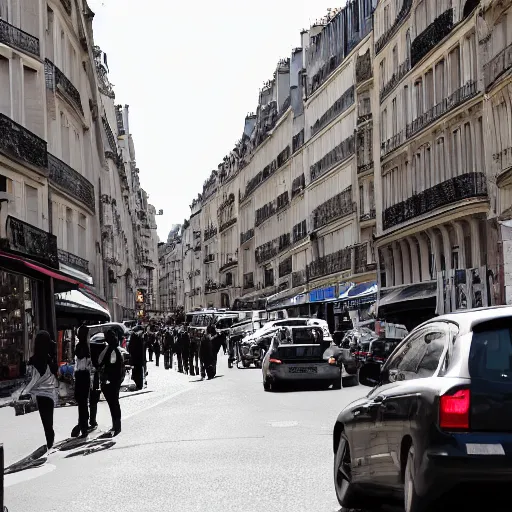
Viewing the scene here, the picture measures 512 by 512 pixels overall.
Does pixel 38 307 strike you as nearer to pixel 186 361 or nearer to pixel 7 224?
pixel 7 224

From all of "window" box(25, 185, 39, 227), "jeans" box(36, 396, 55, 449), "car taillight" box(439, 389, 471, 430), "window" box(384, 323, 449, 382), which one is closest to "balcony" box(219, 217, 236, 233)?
"window" box(25, 185, 39, 227)

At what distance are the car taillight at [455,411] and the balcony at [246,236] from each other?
103 m

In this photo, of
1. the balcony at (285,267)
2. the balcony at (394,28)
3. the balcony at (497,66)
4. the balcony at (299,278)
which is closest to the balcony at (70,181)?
the balcony at (497,66)

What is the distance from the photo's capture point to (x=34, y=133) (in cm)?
3806

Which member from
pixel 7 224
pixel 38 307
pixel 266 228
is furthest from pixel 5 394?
pixel 266 228

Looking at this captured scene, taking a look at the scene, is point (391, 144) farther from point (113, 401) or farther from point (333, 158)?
point (113, 401)

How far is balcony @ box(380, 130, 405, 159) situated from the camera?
184ft

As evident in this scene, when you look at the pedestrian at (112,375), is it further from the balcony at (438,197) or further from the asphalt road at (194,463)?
the balcony at (438,197)

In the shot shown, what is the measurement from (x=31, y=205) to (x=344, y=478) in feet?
95.4

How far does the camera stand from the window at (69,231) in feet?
152

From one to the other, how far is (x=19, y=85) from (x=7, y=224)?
182 inches

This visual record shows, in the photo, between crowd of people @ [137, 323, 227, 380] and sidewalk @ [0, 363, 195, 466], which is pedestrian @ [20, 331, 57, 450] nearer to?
sidewalk @ [0, 363, 195, 466]

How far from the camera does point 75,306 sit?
1508 inches

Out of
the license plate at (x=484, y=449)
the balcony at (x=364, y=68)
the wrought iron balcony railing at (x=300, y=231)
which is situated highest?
the balcony at (x=364, y=68)
